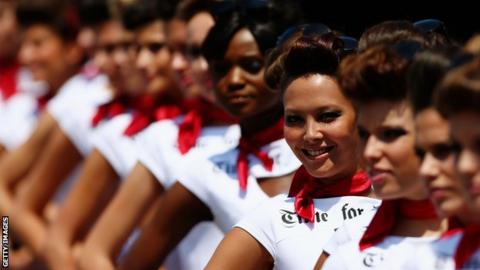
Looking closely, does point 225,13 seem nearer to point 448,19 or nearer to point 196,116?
point 196,116

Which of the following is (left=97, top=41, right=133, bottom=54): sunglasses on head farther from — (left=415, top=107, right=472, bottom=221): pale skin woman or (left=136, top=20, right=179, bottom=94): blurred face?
(left=415, top=107, right=472, bottom=221): pale skin woman

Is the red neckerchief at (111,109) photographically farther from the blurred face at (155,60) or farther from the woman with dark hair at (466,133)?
the woman with dark hair at (466,133)

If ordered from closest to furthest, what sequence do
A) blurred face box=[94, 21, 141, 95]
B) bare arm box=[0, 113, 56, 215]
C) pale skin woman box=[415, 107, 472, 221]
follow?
pale skin woman box=[415, 107, 472, 221]
blurred face box=[94, 21, 141, 95]
bare arm box=[0, 113, 56, 215]

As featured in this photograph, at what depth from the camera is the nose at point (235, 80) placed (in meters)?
5.84

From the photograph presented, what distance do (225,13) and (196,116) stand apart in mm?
771

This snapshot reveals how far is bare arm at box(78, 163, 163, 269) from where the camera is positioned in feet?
22.3

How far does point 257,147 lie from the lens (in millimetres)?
5996

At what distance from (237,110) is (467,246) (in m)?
2.06

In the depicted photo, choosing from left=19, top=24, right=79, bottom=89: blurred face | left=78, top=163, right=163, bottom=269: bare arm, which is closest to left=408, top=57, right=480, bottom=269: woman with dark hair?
left=78, top=163, right=163, bottom=269: bare arm

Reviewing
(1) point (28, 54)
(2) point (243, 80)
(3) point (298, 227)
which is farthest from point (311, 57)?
(1) point (28, 54)

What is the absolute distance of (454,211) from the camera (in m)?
4.00

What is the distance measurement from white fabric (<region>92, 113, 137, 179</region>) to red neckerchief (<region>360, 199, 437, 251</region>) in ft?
9.42

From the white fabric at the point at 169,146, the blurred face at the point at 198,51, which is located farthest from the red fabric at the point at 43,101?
the blurred face at the point at 198,51

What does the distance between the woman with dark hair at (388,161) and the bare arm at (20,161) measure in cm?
434
